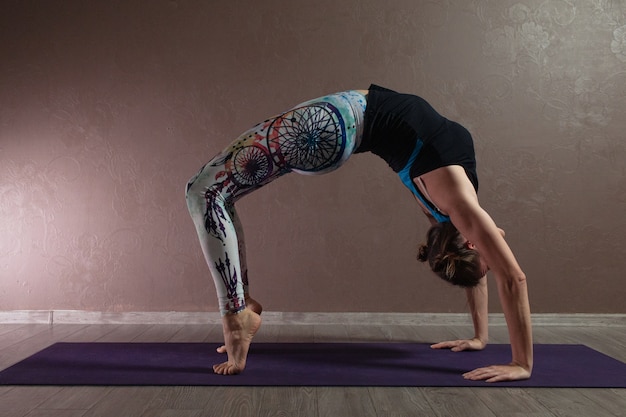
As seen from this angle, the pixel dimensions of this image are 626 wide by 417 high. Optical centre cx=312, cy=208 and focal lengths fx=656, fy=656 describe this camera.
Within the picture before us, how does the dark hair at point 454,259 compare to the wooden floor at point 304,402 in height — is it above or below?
above

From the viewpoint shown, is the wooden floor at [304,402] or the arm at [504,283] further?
the arm at [504,283]

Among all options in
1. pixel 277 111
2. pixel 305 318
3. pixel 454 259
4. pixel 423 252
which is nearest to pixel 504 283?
pixel 454 259

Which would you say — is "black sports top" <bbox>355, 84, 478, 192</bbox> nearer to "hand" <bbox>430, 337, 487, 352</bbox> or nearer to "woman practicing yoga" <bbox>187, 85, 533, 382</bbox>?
"woman practicing yoga" <bbox>187, 85, 533, 382</bbox>

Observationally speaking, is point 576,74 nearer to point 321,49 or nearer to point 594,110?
point 594,110

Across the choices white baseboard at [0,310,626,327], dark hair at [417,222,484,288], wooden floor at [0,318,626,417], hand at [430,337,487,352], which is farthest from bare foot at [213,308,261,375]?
white baseboard at [0,310,626,327]

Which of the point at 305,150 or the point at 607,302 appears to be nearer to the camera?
the point at 305,150

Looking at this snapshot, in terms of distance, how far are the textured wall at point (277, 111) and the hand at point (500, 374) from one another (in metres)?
1.26

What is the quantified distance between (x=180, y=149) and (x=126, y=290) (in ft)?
2.53

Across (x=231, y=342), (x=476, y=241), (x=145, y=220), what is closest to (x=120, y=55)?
(x=145, y=220)

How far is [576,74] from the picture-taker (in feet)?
11.1

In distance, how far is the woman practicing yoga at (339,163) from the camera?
207cm

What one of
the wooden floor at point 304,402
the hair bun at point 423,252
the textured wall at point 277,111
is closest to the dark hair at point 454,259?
the hair bun at point 423,252

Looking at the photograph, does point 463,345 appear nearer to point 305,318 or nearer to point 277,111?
point 305,318

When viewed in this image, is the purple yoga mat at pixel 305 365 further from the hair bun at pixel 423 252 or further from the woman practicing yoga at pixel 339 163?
the hair bun at pixel 423 252
